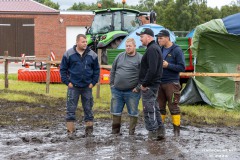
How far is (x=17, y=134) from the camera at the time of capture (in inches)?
340

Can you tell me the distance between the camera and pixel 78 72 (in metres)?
8.41

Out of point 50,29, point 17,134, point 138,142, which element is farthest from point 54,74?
point 50,29

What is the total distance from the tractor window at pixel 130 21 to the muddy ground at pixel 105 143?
9.60 metres

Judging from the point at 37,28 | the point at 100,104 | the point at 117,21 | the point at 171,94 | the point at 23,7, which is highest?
the point at 23,7

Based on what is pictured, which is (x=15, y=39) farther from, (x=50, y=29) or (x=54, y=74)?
(x=54, y=74)

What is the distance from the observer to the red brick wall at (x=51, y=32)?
117ft

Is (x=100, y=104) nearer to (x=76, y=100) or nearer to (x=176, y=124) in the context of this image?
(x=76, y=100)

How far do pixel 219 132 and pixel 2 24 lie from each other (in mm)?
28128

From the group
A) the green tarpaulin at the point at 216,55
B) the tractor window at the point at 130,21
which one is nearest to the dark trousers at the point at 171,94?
the green tarpaulin at the point at 216,55

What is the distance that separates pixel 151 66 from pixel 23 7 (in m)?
30.1

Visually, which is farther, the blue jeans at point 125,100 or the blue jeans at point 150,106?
the blue jeans at point 125,100

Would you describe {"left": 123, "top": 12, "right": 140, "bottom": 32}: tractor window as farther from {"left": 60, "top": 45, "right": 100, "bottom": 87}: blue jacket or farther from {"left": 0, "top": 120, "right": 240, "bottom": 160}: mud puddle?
{"left": 60, "top": 45, "right": 100, "bottom": 87}: blue jacket

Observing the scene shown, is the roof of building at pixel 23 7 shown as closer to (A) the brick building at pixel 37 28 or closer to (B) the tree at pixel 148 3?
(A) the brick building at pixel 37 28

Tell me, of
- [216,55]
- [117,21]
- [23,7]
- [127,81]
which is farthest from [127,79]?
[23,7]
